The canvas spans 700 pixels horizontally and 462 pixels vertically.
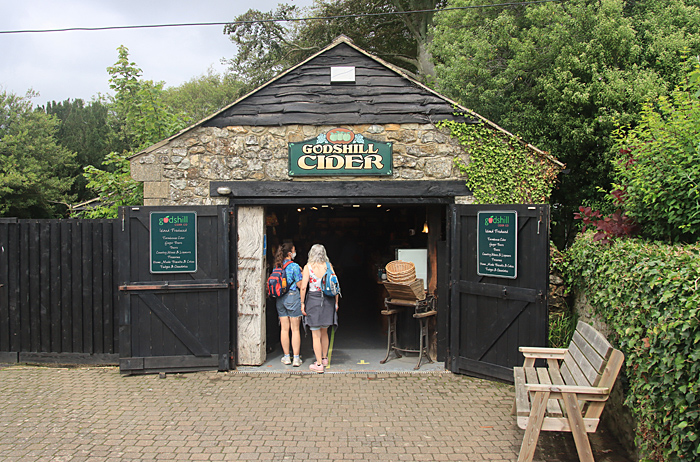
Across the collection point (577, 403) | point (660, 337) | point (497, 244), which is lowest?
point (577, 403)

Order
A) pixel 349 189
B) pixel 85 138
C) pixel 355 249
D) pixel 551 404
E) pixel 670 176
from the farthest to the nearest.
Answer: pixel 85 138 < pixel 355 249 < pixel 349 189 < pixel 670 176 < pixel 551 404

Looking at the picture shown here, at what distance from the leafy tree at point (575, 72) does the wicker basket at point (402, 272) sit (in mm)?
3899

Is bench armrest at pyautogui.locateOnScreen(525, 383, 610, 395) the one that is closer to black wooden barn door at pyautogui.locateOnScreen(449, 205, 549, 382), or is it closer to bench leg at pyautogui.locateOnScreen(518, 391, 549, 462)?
bench leg at pyautogui.locateOnScreen(518, 391, 549, 462)

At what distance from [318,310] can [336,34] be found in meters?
15.5

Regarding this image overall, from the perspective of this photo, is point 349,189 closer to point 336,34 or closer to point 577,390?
point 577,390

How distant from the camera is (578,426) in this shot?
3.53 meters

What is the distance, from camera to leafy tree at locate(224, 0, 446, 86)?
18.5m

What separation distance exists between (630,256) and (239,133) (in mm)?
4959

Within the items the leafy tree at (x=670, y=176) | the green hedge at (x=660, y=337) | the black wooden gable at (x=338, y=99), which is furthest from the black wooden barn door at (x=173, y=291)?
the leafy tree at (x=670, y=176)

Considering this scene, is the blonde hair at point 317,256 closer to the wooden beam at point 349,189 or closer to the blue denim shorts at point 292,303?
the blue denim shorts at point 292,303

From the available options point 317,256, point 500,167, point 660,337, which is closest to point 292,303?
point 317,256

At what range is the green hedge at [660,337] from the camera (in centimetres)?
275


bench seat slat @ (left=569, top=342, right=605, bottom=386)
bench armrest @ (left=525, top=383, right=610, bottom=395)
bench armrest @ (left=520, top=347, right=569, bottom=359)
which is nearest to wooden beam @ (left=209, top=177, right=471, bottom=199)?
bench armrest @ (left=520, top=347, right=569, bottom=359)

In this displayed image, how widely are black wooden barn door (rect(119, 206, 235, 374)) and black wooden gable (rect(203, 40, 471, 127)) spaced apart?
154 cm
